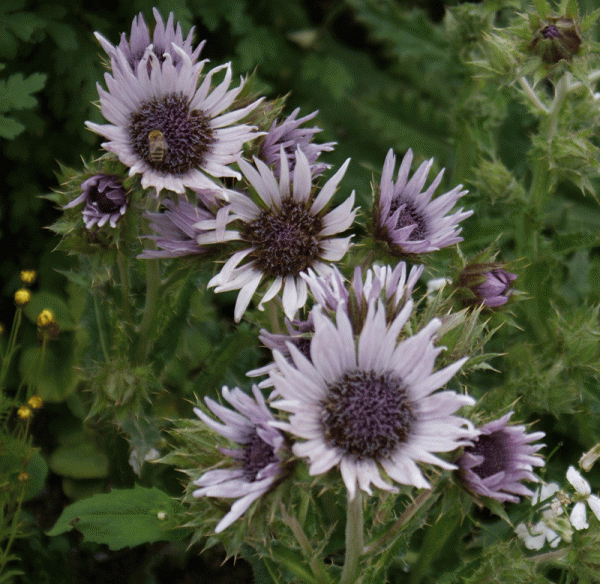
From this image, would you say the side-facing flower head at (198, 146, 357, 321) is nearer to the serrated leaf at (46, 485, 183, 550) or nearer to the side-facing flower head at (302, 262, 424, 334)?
the side-facing flower head at (302, 262, 424, 334)

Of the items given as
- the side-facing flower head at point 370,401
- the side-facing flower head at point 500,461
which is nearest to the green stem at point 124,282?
the side-facing flower head at point 370,401

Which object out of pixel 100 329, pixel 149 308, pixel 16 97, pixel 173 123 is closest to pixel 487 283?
pixel 173 123

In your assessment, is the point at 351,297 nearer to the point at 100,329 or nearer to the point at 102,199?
the point at 102,199

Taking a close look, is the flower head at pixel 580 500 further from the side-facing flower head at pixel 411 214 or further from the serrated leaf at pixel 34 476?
the serrated leaf at pixel 34 476

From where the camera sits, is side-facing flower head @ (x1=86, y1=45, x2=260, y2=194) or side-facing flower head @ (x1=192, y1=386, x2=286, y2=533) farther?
side-facing flower head @ (x1=86, y1=45, x2=260, y2=194)

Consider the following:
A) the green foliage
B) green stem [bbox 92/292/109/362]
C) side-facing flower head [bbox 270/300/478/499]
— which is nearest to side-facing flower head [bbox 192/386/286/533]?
side-facing flower head [bbox 270/300/478/499]

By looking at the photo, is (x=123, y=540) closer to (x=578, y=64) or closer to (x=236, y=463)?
(x=236, y=463)
